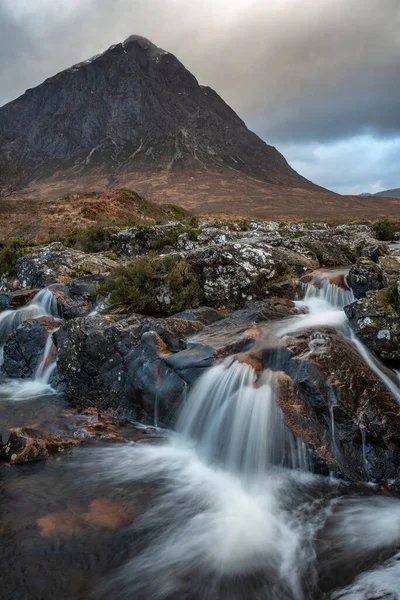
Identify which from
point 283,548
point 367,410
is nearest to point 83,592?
point 283,548

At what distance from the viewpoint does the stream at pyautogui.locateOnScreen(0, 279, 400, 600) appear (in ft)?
13.2

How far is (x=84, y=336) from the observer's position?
27.9 feet

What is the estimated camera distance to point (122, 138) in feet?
545

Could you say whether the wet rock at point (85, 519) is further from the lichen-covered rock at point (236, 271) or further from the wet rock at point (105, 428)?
the lichen-covered rock at point (236, 271)

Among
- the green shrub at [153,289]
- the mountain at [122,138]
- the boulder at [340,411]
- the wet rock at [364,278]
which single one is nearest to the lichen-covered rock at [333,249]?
the wet rock at [364,278]

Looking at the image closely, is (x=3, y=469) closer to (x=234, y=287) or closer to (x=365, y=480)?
(x=365, y=480)

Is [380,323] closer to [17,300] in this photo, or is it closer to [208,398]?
[208,398]

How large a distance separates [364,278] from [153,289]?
20.4ft

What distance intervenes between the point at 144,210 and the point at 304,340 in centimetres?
3218

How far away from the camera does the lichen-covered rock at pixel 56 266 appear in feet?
49.8

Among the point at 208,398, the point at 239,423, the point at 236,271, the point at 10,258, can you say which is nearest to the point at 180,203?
the point at 10,258

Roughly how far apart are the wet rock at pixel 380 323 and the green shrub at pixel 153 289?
16.0 feet

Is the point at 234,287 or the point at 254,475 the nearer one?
the point at 254,475

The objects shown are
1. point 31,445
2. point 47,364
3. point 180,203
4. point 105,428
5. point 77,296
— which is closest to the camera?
point 31,445
